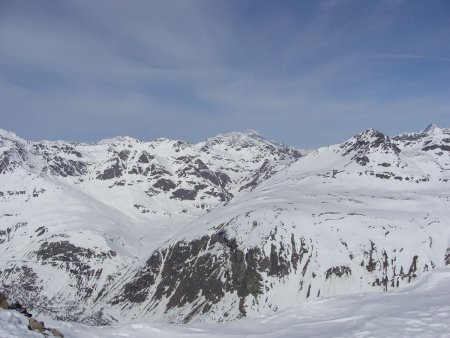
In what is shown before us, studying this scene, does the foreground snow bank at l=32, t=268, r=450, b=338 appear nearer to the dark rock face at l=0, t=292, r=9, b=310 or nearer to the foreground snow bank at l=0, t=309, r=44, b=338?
the dark rock face at l=0, t=292, r=9, b=310

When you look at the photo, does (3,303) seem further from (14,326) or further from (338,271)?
(338,271)

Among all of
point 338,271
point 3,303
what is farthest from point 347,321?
point 338,271

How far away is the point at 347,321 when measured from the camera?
3203 cm

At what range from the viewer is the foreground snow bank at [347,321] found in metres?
27.8

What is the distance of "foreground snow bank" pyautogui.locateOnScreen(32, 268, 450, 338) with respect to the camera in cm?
2784

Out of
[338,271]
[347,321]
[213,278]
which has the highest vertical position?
[338,271]

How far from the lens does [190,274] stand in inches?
7480

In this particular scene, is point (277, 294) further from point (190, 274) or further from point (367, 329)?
point (367, 329)

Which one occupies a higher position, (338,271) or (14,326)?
(338,271)

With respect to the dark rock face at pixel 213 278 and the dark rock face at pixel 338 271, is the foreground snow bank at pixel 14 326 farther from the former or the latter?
the dark rock face at pixel 338 271

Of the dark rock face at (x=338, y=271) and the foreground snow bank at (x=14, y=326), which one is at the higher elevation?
the dark rock face at (x=338, y=271)

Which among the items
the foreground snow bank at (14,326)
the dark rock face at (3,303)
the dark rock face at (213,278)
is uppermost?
the dark rock face at (213,278)

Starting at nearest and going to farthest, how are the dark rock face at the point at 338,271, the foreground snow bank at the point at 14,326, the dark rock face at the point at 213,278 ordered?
the foreground snow bank at the point at 14,326
the dark rock face at the point at 338,271
the dark rock face at the point at 213,278

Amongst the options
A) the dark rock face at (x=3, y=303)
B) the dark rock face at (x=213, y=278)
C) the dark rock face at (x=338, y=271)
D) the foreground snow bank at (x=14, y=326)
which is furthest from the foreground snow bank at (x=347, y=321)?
the dark rock face at (x=213, y=278)
